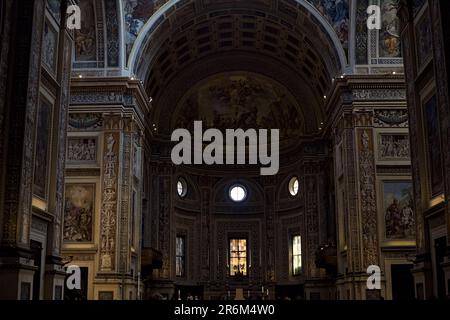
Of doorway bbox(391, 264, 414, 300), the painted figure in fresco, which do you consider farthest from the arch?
doorway bbox(391, 264, 414, 300)

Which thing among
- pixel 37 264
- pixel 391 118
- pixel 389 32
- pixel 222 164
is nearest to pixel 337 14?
pixel 389 32

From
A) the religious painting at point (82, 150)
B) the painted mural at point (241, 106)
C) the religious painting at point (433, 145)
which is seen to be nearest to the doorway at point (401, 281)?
the religious painting at point (433, 145)

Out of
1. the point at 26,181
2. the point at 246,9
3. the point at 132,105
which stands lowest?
the point at 26,181

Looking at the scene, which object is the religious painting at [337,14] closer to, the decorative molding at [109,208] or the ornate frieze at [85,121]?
the decorative molding at [109,208]

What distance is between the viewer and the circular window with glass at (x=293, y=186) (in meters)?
37.2

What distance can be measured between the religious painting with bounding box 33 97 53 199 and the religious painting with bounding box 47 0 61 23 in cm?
242

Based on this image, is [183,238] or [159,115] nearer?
[159,115]

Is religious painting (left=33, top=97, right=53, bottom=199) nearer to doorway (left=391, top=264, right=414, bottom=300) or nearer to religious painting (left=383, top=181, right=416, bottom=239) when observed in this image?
religious painting (left=383, top=181, right=416, bottom=239)

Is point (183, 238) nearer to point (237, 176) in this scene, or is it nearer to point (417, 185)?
point (237, 176)

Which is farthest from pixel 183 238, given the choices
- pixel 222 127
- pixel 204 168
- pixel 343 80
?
pixel 343 80

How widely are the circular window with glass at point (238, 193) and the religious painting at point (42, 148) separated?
24.3m

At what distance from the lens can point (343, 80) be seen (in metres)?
26.2

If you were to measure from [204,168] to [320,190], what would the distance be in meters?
8.24

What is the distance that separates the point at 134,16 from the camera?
27391mm
